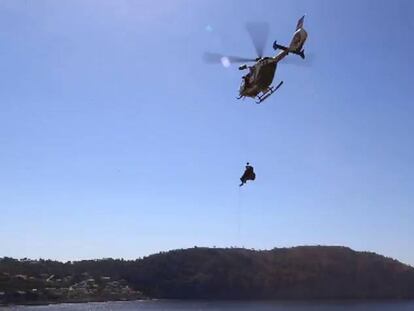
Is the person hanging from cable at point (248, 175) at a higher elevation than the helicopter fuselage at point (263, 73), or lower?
lower

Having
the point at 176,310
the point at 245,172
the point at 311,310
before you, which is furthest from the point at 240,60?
the point at 176,310

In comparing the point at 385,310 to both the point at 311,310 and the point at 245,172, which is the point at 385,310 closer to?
the point at 311,310

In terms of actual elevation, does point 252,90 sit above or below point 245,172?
above

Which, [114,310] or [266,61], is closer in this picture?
[266,61]

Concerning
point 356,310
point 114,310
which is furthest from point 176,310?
point 356,310

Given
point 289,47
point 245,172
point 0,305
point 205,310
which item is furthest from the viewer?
point 0,305

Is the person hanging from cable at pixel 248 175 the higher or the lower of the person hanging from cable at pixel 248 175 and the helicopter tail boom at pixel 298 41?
the lower

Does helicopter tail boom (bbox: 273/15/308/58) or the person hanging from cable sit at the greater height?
helicopter tail boom (bbox: 273/15/308/58)

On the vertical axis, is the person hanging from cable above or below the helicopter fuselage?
below

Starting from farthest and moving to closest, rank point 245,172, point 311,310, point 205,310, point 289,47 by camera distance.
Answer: point 205,310 → point 311,310 → point 245,172 → point 289,47
